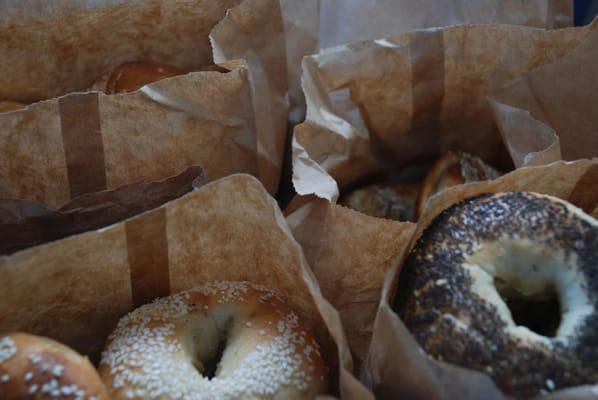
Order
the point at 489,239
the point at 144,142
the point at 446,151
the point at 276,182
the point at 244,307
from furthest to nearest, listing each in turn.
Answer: the point at 446,151 < the point at 276,182 < the point at 144,142 < the point at 244,307 < the point at 489,239

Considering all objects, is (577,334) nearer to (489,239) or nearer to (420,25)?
(489,239)

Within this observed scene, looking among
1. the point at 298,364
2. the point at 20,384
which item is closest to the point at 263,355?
the point at 298,364

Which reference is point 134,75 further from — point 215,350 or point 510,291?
point 510,291

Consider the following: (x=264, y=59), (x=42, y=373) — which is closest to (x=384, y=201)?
(x=264, y=59)

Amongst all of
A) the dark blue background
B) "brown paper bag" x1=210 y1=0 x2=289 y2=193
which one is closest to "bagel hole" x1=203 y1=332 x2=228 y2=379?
"brown paper bag" x1=210 y1=0 x2=289 y2=193

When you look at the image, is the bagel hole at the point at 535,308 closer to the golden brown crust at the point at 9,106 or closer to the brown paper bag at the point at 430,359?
the brown paper bag at the point at 430,359

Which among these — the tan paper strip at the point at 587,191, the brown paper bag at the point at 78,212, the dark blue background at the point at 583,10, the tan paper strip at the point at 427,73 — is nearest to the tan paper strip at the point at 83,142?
the brown paper bag at the point at 78,212
